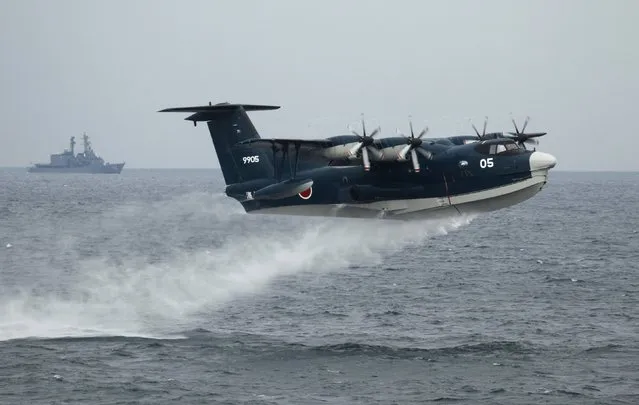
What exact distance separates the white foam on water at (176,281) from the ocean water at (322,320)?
0.66 ft

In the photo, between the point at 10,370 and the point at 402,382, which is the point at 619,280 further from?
the point at 10,370

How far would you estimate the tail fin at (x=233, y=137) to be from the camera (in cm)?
5662

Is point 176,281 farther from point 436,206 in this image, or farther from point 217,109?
point 436,206

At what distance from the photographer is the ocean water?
49125 mm

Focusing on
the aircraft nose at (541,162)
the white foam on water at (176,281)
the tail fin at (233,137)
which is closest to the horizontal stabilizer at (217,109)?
the tail fin at (233,137)

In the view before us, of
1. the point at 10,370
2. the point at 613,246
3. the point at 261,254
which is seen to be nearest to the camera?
Answer: the point at 10,370

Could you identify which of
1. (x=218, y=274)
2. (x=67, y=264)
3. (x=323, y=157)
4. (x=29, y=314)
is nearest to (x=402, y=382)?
(x=323, y=157)

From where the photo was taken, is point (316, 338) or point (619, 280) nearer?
point (316, 338)

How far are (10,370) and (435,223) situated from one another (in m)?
24.6

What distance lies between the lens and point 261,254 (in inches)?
3568

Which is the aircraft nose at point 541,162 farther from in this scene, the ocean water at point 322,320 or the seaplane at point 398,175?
the ocean water at point 322,320

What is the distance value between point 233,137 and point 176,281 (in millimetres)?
28287

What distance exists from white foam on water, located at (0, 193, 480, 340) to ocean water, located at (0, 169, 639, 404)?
0.20 metres

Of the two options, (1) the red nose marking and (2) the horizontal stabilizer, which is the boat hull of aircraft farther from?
(2) the horizontal stabilizer
